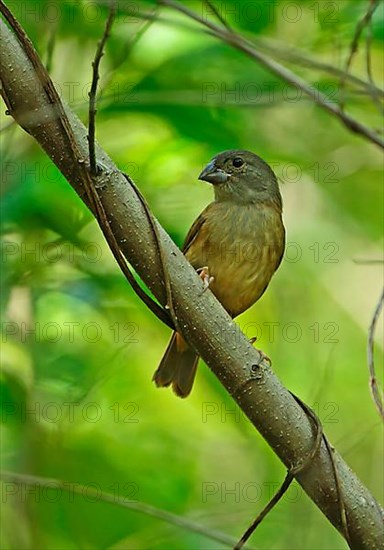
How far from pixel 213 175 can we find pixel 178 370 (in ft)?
2.50

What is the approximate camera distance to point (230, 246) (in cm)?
366

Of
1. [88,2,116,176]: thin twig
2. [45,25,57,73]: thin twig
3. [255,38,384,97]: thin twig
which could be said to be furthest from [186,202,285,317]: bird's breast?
[88,2,116,176]: thin twig

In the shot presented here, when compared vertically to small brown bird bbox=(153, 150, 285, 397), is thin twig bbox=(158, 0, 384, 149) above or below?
above

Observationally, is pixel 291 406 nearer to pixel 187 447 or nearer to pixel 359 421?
pixel 187 447

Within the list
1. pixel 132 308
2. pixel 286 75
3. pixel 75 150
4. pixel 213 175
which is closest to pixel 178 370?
pixel 132 308

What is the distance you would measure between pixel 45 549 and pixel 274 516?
3.38ft

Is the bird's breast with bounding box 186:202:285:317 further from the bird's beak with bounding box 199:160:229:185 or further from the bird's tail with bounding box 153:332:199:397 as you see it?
the bird's tail with bounding box 153:332:199:397

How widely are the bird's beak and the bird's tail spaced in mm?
617

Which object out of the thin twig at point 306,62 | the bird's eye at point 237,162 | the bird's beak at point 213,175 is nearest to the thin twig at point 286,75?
the thin twig at point 306,62

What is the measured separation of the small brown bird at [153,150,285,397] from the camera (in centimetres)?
362

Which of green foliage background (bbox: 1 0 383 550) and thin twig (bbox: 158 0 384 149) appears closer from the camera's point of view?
thin twig (bbox: 158 0 384 149)

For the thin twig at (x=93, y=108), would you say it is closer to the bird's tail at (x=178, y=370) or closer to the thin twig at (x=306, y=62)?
the thin twig at (x=306, y=62)

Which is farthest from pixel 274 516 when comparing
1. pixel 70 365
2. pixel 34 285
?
pixel 34 285

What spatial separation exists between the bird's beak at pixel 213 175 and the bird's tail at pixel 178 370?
2.03ft
